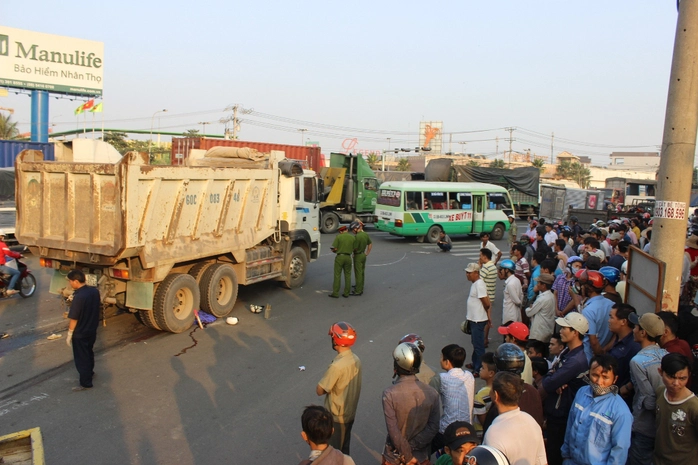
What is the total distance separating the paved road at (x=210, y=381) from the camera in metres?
5.32

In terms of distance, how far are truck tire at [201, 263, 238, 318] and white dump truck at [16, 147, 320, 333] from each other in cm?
2

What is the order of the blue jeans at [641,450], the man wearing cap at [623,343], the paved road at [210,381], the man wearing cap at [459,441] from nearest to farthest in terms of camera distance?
the man wearing cap at [459,441], the blue jeans at [641,450], the man wearing cap at [623,343], the paved road at [210,381]

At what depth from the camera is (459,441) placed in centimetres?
295

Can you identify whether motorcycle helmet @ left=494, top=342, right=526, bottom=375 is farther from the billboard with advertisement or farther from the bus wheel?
the billboard with advertisement

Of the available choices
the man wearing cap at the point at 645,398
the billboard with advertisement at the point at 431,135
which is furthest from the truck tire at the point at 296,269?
the billboard with advertisement at the point at 431,135

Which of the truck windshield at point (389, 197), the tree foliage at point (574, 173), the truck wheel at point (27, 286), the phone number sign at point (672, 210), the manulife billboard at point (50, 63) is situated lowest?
the truck wheel at point (27, 286)

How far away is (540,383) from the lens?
15.2 feet

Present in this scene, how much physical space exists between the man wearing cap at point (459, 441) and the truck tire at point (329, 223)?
2045 cm

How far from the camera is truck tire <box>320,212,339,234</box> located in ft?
77.2

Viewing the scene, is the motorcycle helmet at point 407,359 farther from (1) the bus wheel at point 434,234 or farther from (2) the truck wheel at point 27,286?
(1) the bus wheel at point 434,234

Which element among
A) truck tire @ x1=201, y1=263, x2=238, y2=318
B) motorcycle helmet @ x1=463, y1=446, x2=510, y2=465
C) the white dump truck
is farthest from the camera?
truck tire @ x1=201, y1=263, x2=238, y2=318

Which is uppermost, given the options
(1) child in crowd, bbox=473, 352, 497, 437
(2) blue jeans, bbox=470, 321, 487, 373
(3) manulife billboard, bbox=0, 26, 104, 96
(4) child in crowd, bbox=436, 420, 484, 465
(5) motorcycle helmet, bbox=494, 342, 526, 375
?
(3) manulife billboard, bbox=0, 26, 104, 96

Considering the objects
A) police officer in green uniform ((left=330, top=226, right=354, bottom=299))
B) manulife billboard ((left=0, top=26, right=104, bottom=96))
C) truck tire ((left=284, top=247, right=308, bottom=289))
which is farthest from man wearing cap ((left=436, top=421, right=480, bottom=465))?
manulife billboard ((left=0, top=26, right=104, bottom=96))

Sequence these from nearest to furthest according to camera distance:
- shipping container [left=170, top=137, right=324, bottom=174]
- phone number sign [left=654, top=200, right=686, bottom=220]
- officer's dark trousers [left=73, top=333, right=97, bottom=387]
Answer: phone number sign [left=654, top=200, right=686, bottom=220], officer's dark trousers [left=73, top=333, right=97, bottom=387], shipping container [left=170, top=137, right=324, bottom=174]
